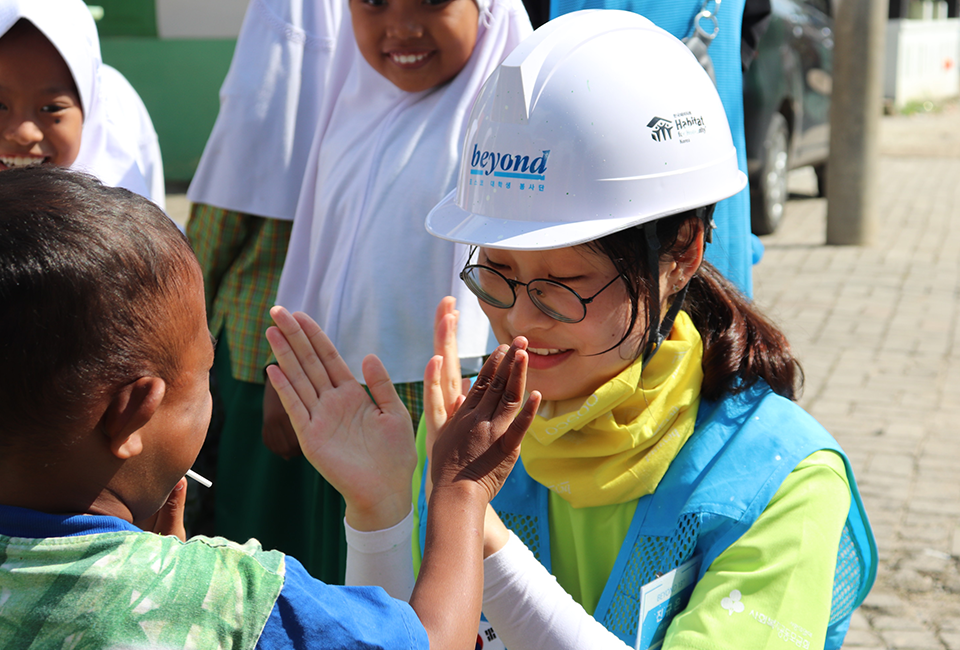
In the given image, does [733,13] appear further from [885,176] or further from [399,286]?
Answer: [885,176]

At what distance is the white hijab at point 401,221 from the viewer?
2.44 m

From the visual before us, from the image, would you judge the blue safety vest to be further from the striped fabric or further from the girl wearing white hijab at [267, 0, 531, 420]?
the striped fabric

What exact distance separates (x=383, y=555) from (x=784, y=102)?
7773 millimetres

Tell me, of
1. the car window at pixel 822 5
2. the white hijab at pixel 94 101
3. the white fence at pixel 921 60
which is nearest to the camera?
the white hijab at pixel 94 101

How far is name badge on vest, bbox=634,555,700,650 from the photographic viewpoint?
157 centimetres

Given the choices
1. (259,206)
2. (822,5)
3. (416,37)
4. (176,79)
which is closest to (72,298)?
(416,37)

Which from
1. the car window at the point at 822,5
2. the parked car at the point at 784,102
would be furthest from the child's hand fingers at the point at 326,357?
the car window at the point at 822,5

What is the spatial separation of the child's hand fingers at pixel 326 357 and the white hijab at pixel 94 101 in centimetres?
84

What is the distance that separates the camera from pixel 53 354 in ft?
3.66

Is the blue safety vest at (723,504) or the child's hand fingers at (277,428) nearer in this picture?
the blue safety vest at (723,504)

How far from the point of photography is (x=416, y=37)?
242 cm

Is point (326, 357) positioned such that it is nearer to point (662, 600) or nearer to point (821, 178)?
point (662, 600)

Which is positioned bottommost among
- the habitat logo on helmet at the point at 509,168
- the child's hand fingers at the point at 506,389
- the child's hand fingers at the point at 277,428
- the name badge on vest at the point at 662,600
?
the child's hand fingers at the point at 277,428

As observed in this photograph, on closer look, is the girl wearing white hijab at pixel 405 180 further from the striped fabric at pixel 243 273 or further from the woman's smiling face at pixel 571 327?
the woman's smiling face at pixel 571 327
